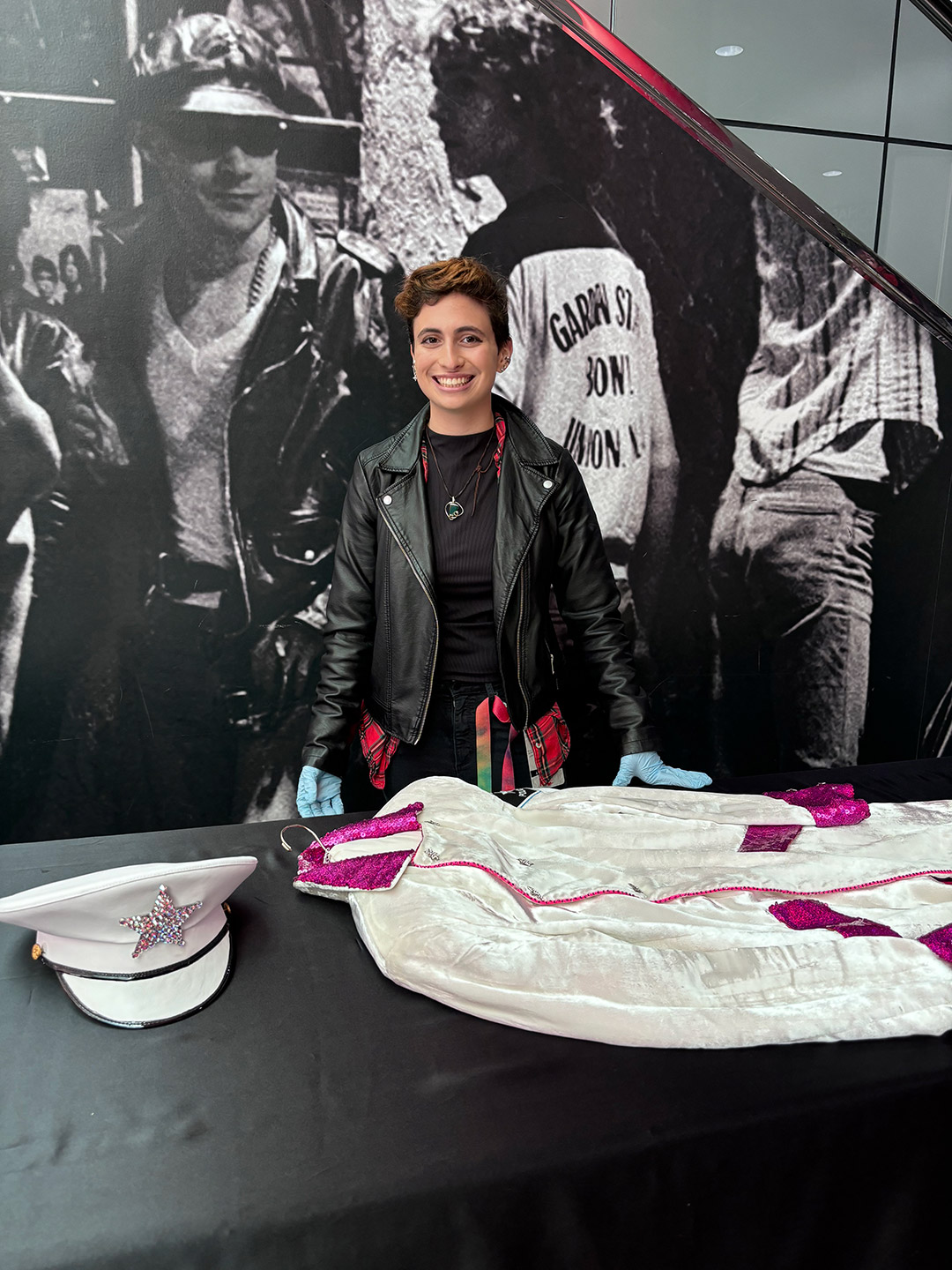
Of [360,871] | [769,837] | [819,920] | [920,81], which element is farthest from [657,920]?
[920,81]

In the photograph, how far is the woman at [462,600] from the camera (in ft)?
6.53

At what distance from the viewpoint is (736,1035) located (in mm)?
1060

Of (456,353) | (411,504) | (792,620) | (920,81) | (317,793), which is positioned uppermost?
(920,81)

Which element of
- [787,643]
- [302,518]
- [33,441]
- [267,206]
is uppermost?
[267,206]

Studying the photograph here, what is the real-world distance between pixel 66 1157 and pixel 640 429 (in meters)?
2.32

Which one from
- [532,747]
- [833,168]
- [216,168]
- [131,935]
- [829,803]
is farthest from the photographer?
[833,168]

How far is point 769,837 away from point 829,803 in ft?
0.69

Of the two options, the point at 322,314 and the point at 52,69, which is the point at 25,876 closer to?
the point at 322,314

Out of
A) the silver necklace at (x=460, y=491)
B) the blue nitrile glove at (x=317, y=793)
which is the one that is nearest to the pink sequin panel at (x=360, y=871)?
the blue nitrile glove at (x=317, y=793)

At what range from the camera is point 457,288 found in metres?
1.88

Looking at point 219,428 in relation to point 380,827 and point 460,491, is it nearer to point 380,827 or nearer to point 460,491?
point 460,491

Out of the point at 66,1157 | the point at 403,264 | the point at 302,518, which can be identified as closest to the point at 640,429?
the point at 403,264

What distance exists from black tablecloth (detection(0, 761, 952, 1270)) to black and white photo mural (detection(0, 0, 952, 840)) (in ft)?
4.40

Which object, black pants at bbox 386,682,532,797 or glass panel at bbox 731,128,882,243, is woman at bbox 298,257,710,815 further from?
glass panel at bbox 731,128,882,243
